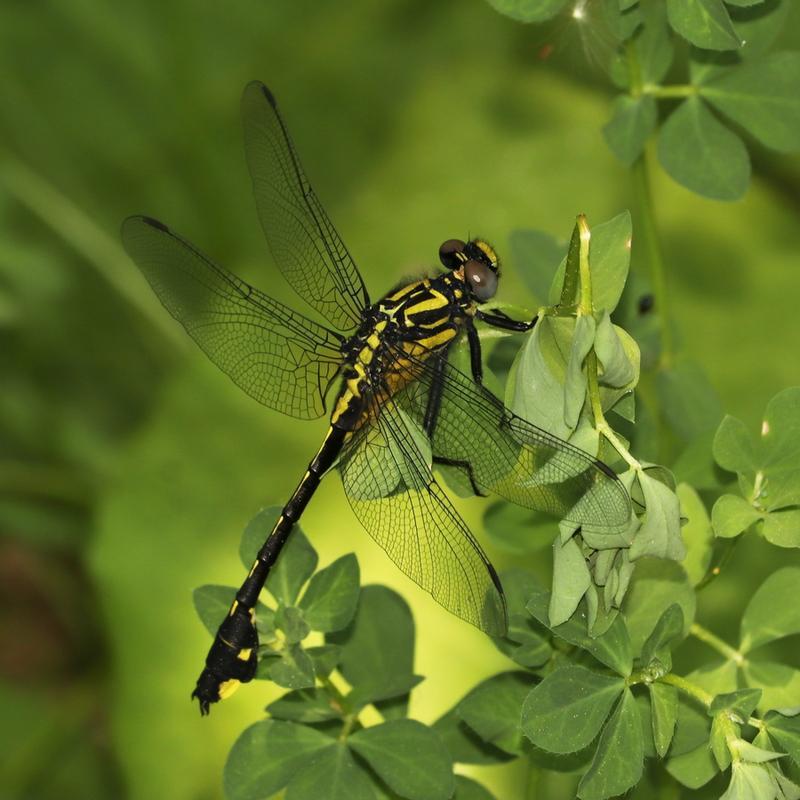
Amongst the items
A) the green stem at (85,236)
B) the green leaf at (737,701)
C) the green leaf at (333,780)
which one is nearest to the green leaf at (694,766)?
the green leaf at (737,701)

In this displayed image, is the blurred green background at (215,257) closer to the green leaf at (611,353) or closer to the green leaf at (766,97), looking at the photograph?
the green leaf at (766,97)

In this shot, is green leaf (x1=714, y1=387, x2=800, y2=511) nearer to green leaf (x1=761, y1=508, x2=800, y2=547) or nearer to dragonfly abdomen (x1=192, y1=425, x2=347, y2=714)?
green leaf (x1=761, y1=508, x2=800, y2=547)

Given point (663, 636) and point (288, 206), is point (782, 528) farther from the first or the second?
point (288, 206)

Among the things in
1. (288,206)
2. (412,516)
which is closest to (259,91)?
(288,206)

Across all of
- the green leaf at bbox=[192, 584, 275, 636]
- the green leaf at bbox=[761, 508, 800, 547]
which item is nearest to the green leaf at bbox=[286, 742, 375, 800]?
the green leaf at bbox=[192, 584, 275, 636]

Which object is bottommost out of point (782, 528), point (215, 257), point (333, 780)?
point (333, 780)

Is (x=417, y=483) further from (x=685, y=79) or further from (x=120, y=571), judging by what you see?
(x=685, y=79)
